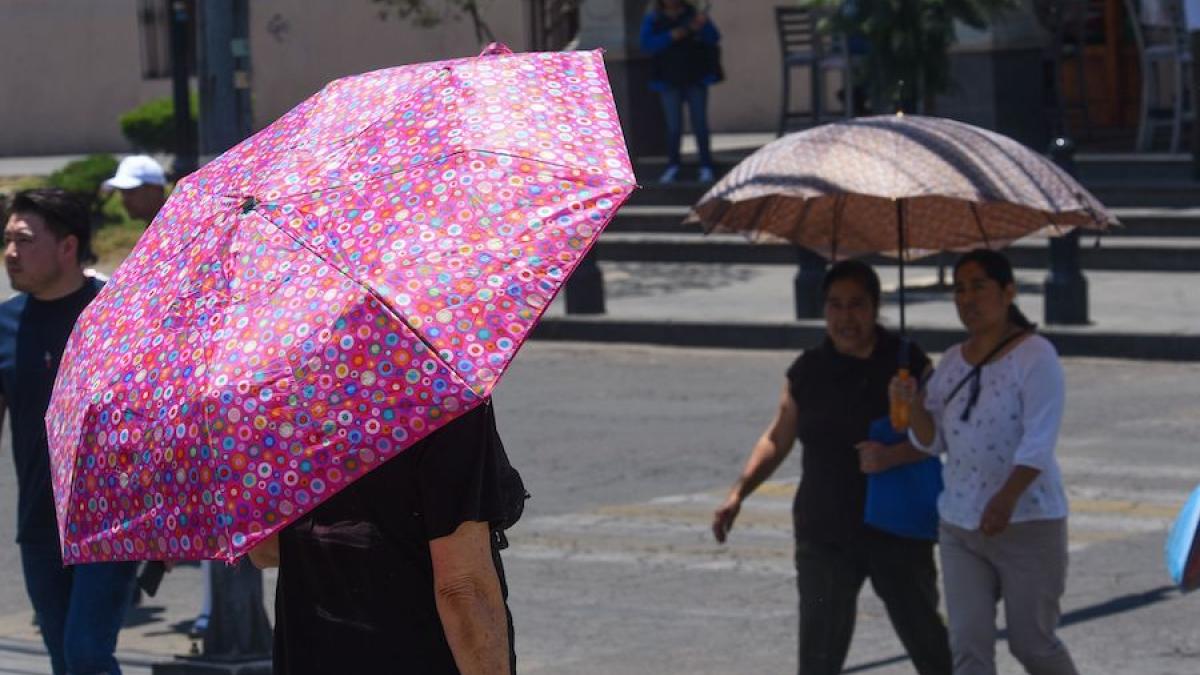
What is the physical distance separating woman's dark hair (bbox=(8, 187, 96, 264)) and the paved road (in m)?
2.01

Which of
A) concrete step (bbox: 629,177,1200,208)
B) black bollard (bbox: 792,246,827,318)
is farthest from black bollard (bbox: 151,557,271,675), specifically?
concrete step (bbox: 629,177,1200,208)

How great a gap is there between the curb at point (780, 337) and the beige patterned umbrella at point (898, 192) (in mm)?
6560

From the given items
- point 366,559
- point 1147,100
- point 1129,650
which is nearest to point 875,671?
point 1129,650

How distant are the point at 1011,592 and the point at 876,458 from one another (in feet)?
1.90

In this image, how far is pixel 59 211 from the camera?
6.14 meters

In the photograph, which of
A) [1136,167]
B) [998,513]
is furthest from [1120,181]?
[998,513]

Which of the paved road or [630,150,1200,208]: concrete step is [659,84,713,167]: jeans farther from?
the paved road

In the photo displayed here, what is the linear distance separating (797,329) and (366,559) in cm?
1220

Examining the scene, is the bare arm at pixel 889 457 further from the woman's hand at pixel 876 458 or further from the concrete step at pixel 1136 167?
the concrete step at pixel 1136 167

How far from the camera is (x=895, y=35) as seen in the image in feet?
57.2

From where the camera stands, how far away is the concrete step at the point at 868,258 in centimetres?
1759

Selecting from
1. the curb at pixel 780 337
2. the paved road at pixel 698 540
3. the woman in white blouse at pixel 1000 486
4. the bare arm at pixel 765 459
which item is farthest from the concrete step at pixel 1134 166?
the woman in white blouse at pixel 1000 486

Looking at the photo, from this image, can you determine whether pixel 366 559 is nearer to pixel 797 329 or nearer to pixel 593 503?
pixel 593 503

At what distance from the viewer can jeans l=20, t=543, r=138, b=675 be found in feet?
19.6
